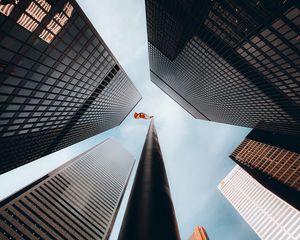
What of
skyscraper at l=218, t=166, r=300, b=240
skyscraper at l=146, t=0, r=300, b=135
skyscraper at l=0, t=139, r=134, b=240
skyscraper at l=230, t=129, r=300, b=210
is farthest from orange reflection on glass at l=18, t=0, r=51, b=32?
skyscraper at l=218, t=166, r=300, b=240

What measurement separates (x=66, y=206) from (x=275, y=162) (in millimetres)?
100568

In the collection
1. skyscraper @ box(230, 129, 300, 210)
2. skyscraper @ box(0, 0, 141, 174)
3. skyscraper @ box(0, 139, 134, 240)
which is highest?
skyscraper @ box(230, 129, 300, 210)

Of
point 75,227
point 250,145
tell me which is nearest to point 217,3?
point 75,227

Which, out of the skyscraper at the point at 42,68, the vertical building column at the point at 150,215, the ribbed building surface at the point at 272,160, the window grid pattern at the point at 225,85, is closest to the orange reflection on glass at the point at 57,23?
the skyscraper at the point at 42,68

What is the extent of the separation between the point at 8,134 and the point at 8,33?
77.5 feet

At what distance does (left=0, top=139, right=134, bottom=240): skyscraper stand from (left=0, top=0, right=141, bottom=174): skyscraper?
1883 centimetres

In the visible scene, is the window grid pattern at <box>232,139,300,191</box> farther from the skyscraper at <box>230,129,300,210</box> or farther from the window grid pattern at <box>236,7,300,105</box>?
the window grid pattern at <box>236,7,300,105</box>

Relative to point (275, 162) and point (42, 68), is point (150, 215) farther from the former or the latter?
point (275, 162)

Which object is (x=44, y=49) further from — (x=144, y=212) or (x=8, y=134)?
(x=144, y=212)

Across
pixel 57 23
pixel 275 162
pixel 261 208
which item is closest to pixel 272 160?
pixel 275 162

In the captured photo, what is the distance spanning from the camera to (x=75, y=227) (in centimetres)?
8156

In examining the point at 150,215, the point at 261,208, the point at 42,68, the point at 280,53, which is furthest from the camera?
the point at 261,208

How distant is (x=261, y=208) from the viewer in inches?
5546

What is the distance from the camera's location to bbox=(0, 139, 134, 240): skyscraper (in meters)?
69.2
